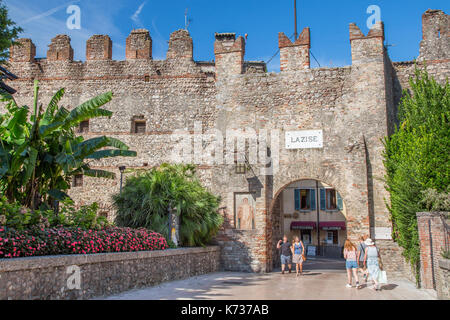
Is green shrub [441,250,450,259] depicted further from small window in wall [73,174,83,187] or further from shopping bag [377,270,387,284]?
small window in wall [73,174,83,187]

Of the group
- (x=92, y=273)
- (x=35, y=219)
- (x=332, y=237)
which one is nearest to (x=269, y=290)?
(x=92, y=273)

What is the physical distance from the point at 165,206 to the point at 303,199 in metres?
18.2

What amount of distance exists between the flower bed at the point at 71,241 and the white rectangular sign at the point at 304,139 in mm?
6350

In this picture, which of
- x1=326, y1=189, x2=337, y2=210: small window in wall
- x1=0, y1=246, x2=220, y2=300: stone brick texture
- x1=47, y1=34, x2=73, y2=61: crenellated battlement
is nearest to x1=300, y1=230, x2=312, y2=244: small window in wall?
x1=326, y1=189, x2=337, y2=210: small window in wall

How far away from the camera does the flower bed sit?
24.2 feet

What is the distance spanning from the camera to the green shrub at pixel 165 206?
1377 cm

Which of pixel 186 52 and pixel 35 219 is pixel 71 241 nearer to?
pixel 35 219

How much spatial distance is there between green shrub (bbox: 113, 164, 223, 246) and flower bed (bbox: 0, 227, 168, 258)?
1.78m

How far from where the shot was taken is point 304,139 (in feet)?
51.7

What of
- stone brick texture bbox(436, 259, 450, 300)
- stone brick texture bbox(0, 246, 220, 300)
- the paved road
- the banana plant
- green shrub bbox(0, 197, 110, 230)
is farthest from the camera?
the banana plant

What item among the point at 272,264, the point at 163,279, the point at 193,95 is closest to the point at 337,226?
the point at 272,264

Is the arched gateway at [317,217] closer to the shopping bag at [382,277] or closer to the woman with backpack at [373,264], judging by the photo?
the woman with backpack at [373,264]

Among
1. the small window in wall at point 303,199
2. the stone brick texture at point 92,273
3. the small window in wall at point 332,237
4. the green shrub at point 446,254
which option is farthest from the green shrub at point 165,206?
the small window in wall at point 332,237

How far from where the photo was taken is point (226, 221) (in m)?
15.9
